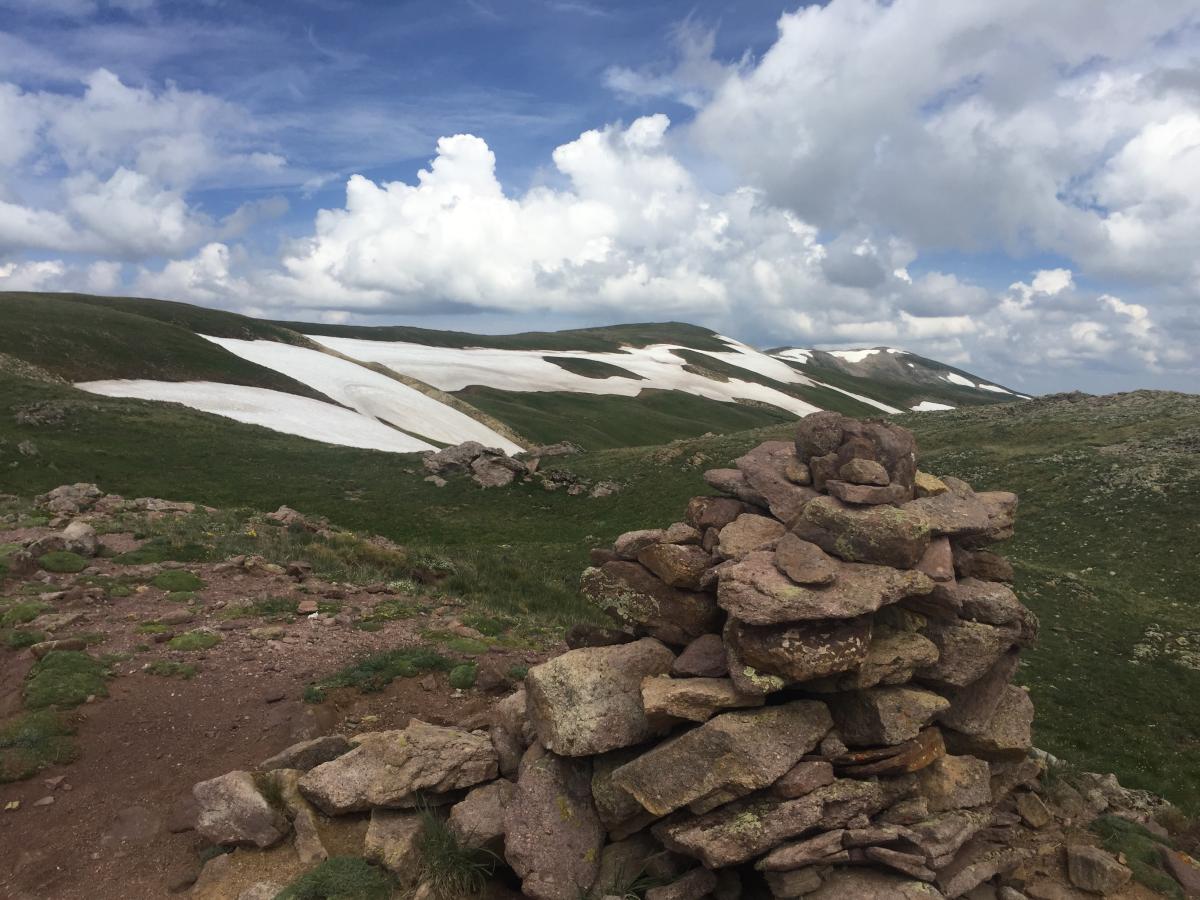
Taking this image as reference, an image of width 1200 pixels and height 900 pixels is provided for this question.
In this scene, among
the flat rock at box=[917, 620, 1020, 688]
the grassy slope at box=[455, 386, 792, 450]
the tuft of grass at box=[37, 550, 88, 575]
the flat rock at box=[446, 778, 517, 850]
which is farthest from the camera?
the grassy slope at box=[455, 386, 792, 450]

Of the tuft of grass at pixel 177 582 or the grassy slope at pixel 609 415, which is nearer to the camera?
the tuft of grass at pixel 177 582

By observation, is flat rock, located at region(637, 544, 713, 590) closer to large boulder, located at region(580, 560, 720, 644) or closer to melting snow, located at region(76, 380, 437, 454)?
large boulder, located at region(580, 560, 720, 644)

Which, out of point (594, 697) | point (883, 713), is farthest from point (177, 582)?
point (883, 713)

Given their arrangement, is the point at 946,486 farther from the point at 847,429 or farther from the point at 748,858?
the point at 748,858

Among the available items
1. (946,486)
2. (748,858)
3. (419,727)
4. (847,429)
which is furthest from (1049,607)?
(419,727)

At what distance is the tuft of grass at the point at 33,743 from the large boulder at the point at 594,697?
994cm

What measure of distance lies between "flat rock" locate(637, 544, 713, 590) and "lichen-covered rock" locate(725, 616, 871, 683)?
215 centimetres

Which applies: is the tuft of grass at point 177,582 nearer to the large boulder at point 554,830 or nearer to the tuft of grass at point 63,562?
the tuft of grass at point 63,562

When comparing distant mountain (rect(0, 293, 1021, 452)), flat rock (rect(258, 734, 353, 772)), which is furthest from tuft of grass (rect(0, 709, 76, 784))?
distant mountain (rect(0, 293, 1021, 452))

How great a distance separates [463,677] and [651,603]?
740 cm

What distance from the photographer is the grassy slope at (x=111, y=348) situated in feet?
225

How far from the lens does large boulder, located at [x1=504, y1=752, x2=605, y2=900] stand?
36.3 ft

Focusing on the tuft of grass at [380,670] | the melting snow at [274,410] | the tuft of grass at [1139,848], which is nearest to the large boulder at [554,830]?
the tuft of grass at [380,670]

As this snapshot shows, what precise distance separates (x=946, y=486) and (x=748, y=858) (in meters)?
9.09
